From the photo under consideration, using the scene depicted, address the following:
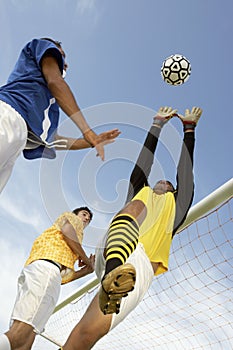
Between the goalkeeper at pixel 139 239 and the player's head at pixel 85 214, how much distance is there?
34.2 inches

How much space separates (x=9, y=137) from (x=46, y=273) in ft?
5.58

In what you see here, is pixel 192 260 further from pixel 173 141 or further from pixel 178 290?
Result: pixel 173 141

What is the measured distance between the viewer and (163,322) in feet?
17.5

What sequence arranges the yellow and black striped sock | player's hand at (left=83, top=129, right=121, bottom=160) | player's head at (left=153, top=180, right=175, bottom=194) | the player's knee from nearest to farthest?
1. player's hand at (left=83, top=129, right=121, bottom=160)
2. the yellow and black striped sock
3. the player's knee
4. player's head at (left=153, top=180, right=175, bottom=194)

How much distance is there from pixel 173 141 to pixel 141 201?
875mm

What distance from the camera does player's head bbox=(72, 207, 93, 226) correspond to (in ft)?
13.2

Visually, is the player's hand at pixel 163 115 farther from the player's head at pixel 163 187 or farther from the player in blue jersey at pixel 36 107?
the player in blue jersey at pixel 36 107

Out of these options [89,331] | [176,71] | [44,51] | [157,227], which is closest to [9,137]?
[44,51]

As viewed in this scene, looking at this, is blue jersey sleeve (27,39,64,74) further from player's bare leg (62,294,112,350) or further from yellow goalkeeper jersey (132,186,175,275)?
player's bare leg (62,294,112,350)

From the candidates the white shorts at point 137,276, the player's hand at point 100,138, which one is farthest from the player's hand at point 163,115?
the player's hand at point 100,138

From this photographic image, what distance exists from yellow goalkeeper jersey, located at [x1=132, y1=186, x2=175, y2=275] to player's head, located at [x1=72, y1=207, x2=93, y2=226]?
1089 millimetres

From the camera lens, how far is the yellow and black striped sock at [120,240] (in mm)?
2263

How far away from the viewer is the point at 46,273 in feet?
10.9

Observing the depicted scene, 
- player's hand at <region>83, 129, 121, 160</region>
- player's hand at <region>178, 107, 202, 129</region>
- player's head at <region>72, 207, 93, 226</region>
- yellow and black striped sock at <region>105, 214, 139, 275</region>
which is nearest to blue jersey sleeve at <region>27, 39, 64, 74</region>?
player's hand at <region>83, 129, 121, 160</region>
